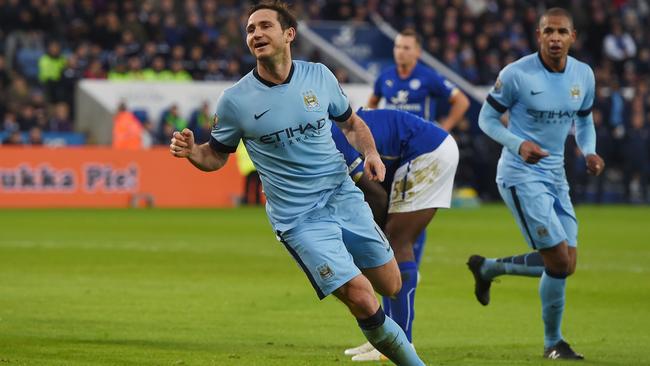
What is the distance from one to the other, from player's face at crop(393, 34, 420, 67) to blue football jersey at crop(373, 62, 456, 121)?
0.11 metres

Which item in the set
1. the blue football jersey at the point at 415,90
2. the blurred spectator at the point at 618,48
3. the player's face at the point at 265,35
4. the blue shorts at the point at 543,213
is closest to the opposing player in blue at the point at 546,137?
the blue shorts at the point at 543,213

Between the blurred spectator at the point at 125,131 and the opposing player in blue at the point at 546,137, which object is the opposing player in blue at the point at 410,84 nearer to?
the opposing player in blue at the point at 546,137

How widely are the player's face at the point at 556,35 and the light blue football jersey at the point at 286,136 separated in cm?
268

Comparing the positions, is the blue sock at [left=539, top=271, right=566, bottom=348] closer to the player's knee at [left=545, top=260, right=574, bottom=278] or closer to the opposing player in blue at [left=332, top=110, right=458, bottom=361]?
the player's knee at [left=545, top=260, right=574, bottom=278]

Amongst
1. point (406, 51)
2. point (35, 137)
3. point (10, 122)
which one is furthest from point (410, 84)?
point (10, 122)

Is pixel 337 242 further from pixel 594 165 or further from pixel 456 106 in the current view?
pixel 456 106

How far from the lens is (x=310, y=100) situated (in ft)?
25.0

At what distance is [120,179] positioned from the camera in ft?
87.0

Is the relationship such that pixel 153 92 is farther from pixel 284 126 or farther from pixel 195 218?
pixel 284 126

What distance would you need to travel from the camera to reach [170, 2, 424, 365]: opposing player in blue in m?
7.52

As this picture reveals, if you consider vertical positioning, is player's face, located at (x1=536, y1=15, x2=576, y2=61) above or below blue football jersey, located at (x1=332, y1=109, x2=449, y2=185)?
above

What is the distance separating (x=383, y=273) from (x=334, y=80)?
119 cm

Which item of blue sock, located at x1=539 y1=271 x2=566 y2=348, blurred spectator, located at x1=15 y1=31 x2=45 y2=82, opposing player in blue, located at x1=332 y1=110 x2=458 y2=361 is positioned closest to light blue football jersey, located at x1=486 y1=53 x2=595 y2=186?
opposing player in blue, located at x1=332 y1=110 x2=458 y2=361

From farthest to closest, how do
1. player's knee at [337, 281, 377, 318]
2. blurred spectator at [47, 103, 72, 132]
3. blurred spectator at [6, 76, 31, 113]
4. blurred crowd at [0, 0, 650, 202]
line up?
blurred crowd at [0, 0, 650, 202]
blurred spectator at [47, 103, 72, 132]
blurred spectator at [6, 76, 31, 113]
player's knee at [337, 281, 377, 318]
